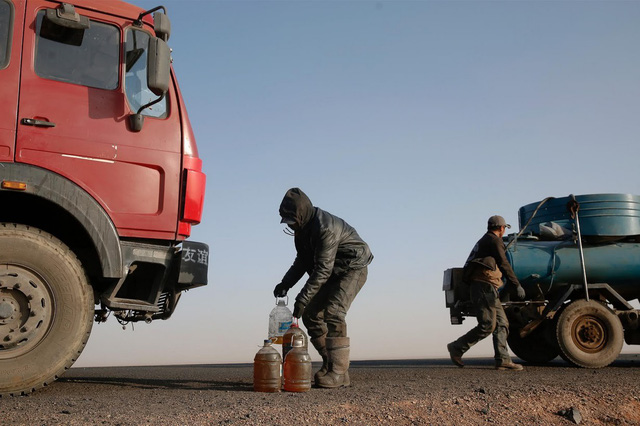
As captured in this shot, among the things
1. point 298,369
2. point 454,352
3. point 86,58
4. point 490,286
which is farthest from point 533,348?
point 86,58

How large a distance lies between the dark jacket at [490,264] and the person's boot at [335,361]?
3030 millimetres

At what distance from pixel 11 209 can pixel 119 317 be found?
134 centimetres

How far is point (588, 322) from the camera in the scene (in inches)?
374

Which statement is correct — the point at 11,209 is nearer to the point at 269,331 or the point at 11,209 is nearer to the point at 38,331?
the point at 38,331

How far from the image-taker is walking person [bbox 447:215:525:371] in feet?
27.7

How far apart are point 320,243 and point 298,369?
1.19 metres

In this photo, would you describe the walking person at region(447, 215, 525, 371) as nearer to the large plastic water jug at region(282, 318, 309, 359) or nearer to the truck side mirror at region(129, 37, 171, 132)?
the large plastic water jug at region(282, 318, 309, 359)

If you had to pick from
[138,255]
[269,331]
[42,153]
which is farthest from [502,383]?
[42,153]

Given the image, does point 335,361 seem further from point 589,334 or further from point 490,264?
point 589,334

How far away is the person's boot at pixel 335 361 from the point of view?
609cm

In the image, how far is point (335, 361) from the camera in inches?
241

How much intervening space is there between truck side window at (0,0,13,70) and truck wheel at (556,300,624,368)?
790cm

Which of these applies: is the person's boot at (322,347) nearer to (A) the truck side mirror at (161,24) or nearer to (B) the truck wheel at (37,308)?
(B) the truck wheel at (37,308)

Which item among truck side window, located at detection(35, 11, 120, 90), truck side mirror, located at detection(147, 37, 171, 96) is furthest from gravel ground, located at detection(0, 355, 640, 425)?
truck side window, located at detection(35, 11, 120, 90)
